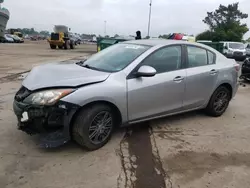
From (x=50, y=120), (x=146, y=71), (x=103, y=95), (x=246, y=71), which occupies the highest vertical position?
(x=146, y=71)

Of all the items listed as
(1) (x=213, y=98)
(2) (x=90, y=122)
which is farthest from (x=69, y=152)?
(1) (x=213, y=98)

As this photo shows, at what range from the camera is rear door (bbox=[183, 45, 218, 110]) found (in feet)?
16.1

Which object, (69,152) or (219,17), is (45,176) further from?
(219,17)

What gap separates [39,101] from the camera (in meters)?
3.62

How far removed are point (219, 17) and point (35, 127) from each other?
72586 millimetres

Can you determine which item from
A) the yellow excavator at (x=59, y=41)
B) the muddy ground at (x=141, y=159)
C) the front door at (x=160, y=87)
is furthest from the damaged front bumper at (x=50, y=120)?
the yellow excavator at (x=59, y=41)

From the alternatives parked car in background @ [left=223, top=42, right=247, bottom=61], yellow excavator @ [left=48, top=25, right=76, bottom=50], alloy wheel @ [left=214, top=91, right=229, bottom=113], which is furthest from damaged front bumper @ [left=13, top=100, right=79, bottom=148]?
yellow excavator @ [left=48, top=25, right=76, bottom=50]

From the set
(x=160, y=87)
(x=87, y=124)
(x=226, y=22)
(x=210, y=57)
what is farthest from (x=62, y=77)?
(x=226, y=22)

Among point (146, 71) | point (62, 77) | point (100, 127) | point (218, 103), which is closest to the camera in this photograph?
point (62, 77)

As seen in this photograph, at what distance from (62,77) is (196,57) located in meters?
2.50

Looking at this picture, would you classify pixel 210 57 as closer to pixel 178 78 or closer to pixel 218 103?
pixel 218 103

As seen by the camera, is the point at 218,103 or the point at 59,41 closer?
the point at 218,103

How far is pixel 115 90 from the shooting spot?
3949 mm

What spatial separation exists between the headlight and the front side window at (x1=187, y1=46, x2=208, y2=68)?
91.5 inches
